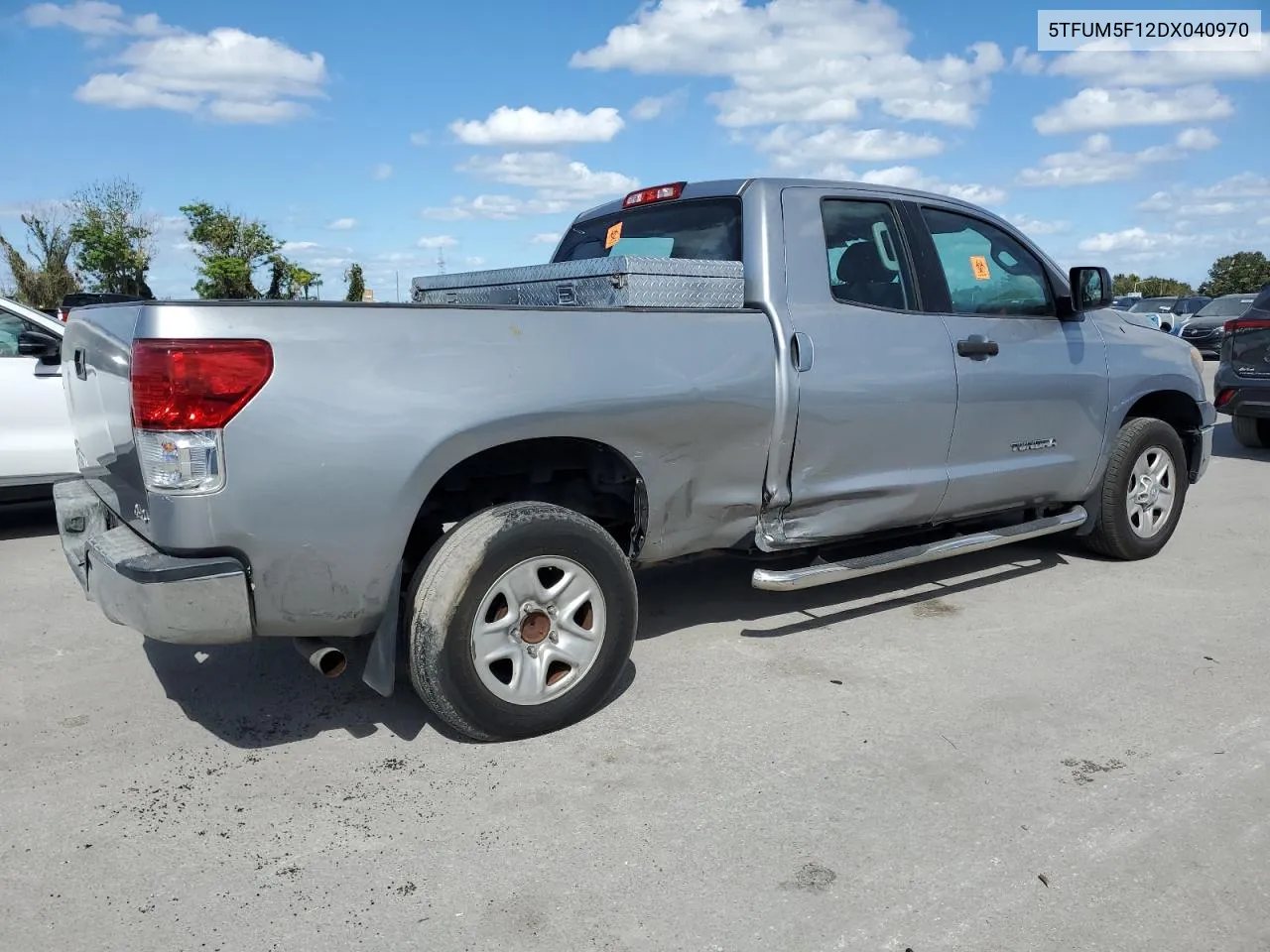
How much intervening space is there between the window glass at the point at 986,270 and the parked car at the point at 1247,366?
5614 mm

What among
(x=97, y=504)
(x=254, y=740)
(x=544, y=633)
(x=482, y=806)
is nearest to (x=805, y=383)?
(x=544, y=633)

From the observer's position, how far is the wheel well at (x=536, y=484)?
12.2ft

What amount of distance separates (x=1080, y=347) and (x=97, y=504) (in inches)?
176

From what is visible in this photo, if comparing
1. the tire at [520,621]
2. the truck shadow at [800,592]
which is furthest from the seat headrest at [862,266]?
the tire at [520,621]

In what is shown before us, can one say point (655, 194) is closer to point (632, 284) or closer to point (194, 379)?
point (632, 284)

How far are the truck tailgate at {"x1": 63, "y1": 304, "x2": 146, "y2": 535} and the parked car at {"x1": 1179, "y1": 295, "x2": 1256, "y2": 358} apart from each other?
23.3 meters

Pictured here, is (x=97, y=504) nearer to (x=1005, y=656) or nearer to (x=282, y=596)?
(x=282, y=596)

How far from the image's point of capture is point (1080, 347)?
538cm

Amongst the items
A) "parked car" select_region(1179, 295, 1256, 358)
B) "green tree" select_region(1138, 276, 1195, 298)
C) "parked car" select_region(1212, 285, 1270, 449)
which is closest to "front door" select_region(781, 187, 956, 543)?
"parked car" select_region(1212, 285, 1270, 449)

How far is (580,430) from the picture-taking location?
11.8ft

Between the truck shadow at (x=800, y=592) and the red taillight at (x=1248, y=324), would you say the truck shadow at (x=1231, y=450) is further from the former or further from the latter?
the truck shadow at (x=800, y=592)

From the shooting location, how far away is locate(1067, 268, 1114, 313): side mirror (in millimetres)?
5277

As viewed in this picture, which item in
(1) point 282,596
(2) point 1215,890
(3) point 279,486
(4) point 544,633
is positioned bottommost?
(2) point 1215,890

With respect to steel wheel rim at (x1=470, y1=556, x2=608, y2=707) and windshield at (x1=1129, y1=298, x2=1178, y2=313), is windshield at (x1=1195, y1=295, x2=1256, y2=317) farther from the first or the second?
steel wheel rim at (x1=470, y1=556, x2=608, y2=707)
